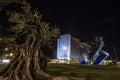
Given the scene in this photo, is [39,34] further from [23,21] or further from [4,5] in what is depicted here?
[4,5]

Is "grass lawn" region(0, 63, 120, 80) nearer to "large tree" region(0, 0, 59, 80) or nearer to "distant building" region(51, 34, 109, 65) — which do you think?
"large tree" region(0, 0, 59, 80)

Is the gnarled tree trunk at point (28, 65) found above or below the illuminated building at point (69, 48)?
below

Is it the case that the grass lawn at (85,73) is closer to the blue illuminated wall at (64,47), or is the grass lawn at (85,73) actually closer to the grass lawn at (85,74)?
the grass lawn at (85,74)

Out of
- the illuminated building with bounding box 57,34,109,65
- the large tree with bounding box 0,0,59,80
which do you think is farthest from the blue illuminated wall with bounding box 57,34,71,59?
the large tree with bounding box 0,0,59,80

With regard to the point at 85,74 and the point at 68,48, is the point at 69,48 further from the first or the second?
the point at 85,74

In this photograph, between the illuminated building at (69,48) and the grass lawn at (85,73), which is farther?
the illuminated building at (69,48)

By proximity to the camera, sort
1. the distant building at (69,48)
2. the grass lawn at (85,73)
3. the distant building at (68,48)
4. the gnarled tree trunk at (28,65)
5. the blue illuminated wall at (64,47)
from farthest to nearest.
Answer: the blue illuminated wall at (64,47)
the distant building at (68,48)
the distant building at (69,48)
the grass lawn at (85,73)
the gnarled tree trunk at (28,65)

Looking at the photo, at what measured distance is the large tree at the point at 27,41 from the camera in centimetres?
2341

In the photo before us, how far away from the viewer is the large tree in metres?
23.4

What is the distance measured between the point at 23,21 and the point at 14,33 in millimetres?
1509

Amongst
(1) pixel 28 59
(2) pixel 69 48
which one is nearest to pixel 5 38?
(1) pixel 28 59

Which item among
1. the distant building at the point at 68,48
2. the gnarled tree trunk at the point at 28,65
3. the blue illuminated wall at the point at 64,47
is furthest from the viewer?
the blue illuminated wall at the point at 64,47

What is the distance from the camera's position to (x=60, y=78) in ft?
79.8

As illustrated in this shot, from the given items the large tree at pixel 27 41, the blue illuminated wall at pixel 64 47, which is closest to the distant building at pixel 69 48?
the blue illuminated wall at pixel 64 47
